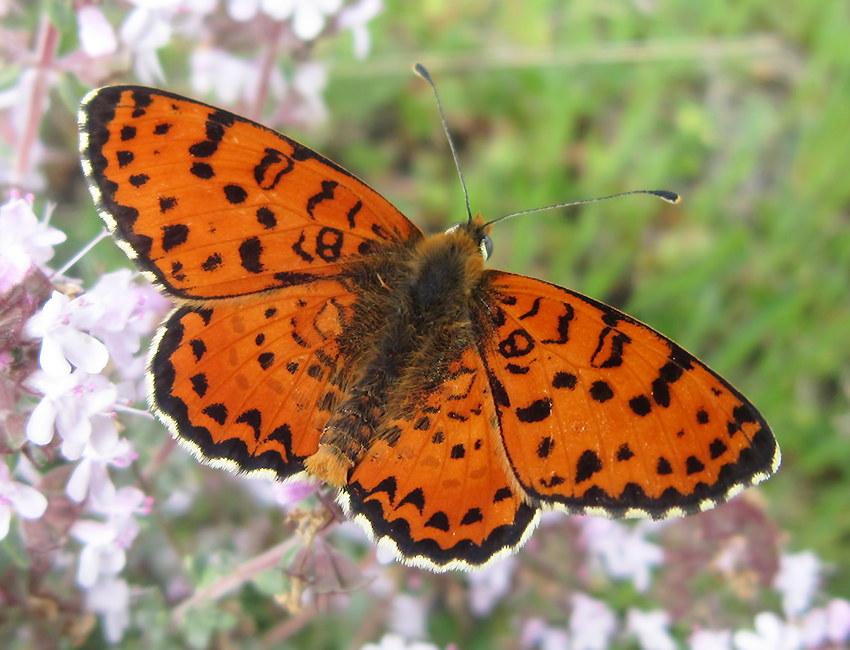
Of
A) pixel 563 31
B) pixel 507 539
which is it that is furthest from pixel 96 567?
pixel 563 31

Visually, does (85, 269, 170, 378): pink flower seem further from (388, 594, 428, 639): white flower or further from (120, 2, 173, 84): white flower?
(388, 594, 428, 639): white flower

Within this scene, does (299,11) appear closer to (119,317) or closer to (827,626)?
(119,317)

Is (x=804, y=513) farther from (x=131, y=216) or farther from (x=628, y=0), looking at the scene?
(x=131, y=216)

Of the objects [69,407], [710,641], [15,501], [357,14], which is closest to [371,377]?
[69,407]

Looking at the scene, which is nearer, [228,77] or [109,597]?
[109,597]

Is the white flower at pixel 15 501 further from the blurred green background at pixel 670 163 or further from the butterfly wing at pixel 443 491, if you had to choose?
the blurred green background at pixel 670 163

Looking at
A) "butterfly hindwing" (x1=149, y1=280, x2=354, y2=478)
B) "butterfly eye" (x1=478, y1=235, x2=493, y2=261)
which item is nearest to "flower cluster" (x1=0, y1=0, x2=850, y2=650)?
"butterfly hindwing" (x1=149, y1=280, x2=354, y2=478)
